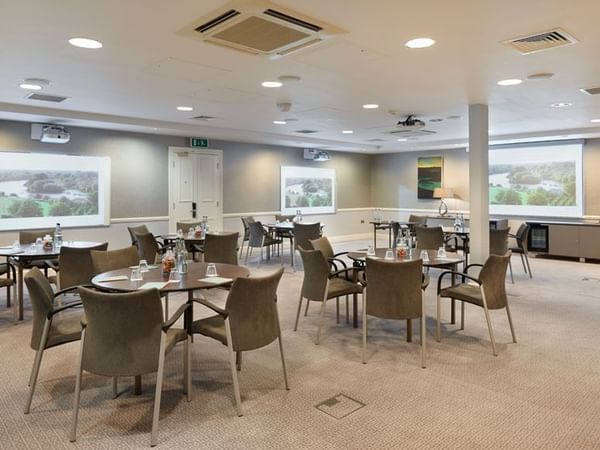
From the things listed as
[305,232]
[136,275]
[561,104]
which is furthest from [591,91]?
[136,275]

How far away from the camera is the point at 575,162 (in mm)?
9492

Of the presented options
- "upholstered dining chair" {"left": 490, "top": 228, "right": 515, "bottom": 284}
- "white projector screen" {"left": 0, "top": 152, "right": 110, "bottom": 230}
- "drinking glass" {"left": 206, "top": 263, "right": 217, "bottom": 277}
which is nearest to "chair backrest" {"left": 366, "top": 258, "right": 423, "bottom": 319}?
"drinking glass" {"left": 206, "top": 263, "right": 217, "bottom": 277}

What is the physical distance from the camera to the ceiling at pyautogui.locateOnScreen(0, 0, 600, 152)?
304 centimetres

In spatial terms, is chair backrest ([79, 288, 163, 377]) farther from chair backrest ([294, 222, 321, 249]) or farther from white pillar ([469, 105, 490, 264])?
chair backrest ([294, 222, 321, 249])

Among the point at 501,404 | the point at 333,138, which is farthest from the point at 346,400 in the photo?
the point at 333,138

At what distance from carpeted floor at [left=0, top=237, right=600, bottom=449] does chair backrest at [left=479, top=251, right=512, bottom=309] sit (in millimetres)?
411

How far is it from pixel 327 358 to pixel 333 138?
712 cm

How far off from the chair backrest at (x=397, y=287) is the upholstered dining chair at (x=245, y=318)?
0.97 meters

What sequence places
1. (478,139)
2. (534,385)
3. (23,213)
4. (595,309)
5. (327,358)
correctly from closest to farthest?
(534,385)
(327,358)
(595,309)
(478,139)
(23,213)

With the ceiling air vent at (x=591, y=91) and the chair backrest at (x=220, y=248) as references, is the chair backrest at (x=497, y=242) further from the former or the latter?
the chair backrest at (x=220, y=248)

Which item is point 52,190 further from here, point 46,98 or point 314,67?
point 314,67

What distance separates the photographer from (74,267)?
454cm

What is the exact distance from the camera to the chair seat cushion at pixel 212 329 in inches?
116

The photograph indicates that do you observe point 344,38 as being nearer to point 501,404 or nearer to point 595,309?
point 501,404
